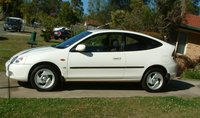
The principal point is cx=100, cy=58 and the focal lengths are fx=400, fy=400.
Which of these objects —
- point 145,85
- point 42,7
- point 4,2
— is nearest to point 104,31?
point 145,85

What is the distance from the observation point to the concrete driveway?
9.07 meters

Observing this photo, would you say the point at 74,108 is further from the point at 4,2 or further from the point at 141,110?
the point at 4,2

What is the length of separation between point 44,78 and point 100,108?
6.71 ft

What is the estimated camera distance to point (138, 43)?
33.7 feet

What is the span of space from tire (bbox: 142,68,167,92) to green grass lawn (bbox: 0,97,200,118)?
3.66 ft

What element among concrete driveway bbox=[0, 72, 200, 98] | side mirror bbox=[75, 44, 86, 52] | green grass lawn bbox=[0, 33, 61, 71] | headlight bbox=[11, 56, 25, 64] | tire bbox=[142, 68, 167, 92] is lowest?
green grass lawn bbox=[0, 33, 61, 71]

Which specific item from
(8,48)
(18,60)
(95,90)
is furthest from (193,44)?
(18,60)

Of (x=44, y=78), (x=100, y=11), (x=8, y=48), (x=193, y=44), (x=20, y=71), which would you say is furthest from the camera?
(x=100, y=11)

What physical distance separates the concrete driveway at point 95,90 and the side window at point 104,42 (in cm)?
106

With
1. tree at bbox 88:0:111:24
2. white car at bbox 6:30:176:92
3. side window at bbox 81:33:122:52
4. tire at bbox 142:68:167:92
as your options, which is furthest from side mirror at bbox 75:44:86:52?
Answer: tree at bbox 88:0:111:24

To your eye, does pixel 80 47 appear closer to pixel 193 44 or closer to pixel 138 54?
pixel 138 54

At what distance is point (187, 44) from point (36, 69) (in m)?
13.4

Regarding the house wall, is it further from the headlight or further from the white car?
the headlight

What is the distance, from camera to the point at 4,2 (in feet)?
42.3
